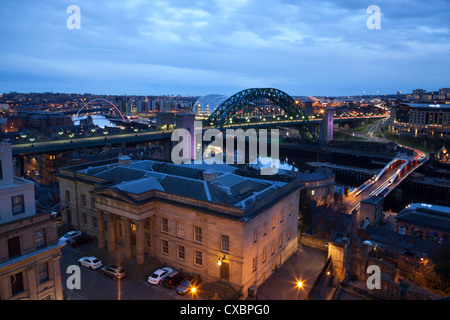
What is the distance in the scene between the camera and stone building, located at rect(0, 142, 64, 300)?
15.6 meters

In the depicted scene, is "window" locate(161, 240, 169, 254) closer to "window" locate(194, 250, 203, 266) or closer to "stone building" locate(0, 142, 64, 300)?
"window" locate(194, 250, 203, 266)

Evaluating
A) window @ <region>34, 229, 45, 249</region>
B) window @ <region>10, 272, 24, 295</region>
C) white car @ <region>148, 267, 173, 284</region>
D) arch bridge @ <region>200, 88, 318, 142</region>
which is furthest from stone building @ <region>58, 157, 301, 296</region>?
arch bridge @ <region>200, 88, 318, 142</region>

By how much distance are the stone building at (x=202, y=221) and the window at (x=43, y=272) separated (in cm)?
614

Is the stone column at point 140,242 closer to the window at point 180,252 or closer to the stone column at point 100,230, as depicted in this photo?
the window at point 180,252

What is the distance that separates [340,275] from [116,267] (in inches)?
610

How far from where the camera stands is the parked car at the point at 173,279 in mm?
21062

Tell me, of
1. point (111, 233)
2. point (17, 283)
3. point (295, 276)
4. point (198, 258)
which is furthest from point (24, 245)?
point (295, 276)

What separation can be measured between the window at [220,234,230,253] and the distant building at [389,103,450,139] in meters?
97.9

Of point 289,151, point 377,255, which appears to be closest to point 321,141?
point 289,151

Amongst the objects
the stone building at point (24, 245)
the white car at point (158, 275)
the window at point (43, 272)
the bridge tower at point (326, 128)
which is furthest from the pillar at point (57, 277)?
the bridge tower at point (326, 128)

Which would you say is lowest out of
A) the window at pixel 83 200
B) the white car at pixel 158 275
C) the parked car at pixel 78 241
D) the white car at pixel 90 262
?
the white car at pixel 158 275

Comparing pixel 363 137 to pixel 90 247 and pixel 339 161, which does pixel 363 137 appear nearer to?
pixel 339 161

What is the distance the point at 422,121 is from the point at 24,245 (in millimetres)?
113612

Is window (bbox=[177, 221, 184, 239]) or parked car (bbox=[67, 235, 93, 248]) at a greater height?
window (bbox=[177, 221, 184, 239])
